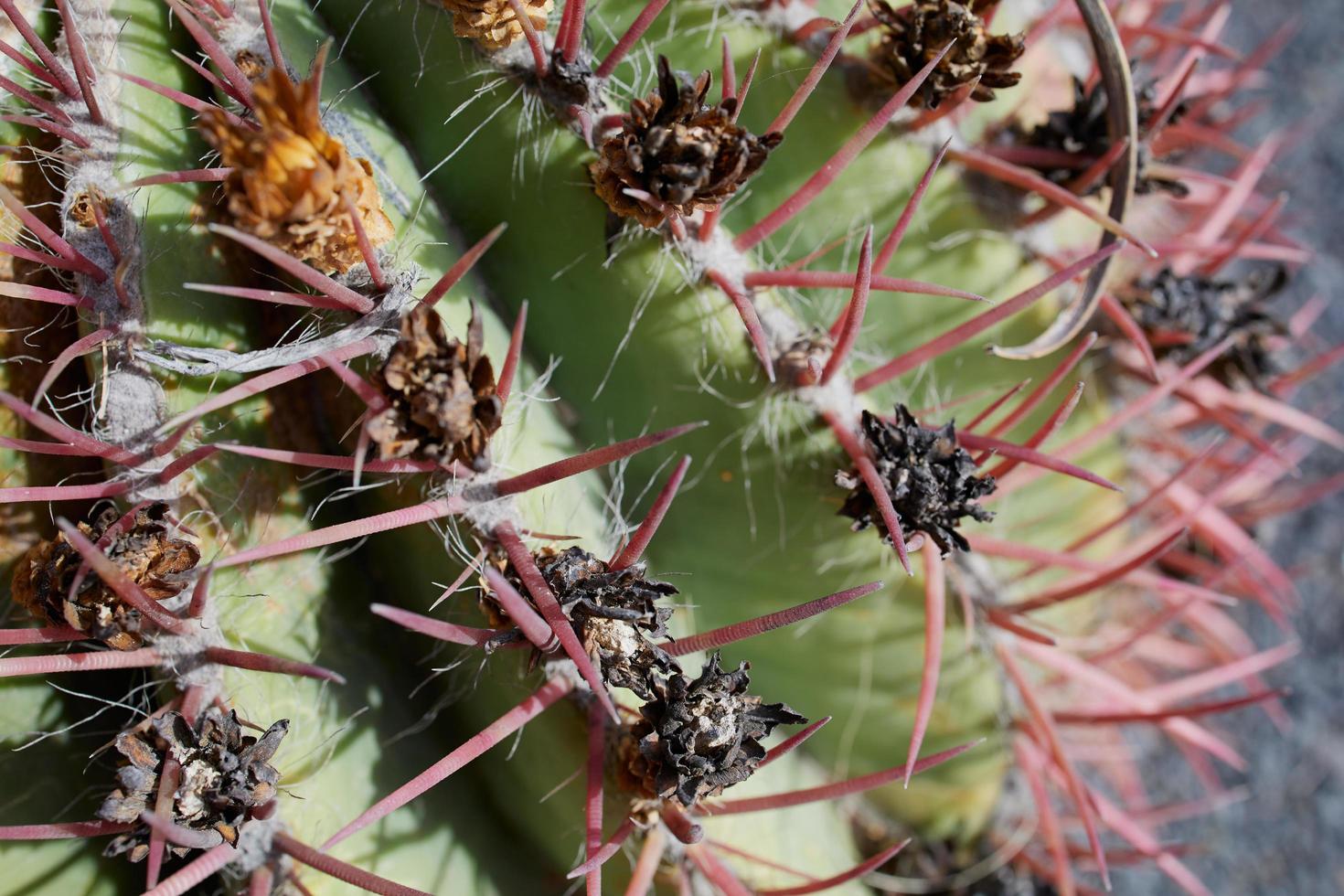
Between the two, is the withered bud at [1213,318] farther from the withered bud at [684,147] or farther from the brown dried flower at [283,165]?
the brown dried flower at [283,165]

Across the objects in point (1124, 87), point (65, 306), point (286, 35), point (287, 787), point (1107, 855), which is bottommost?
point (1107, 855)

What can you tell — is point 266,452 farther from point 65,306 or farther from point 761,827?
point 761,827

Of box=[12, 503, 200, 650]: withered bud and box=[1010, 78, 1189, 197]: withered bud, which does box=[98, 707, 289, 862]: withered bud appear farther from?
box=[1010, 78, 1189, 197]: withered bud

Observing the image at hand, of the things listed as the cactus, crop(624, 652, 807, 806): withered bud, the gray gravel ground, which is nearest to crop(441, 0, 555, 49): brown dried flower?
the cactus

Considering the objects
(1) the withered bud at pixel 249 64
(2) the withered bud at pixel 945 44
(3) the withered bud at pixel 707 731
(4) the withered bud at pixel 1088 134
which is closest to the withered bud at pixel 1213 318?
(4) the withered bud at pixel 1088 134

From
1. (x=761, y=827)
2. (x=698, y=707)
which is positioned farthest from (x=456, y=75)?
(x=761, y=827)

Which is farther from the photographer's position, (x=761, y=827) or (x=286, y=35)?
(x=761, y=827)

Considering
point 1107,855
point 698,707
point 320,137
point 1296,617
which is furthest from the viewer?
point 1296,617
